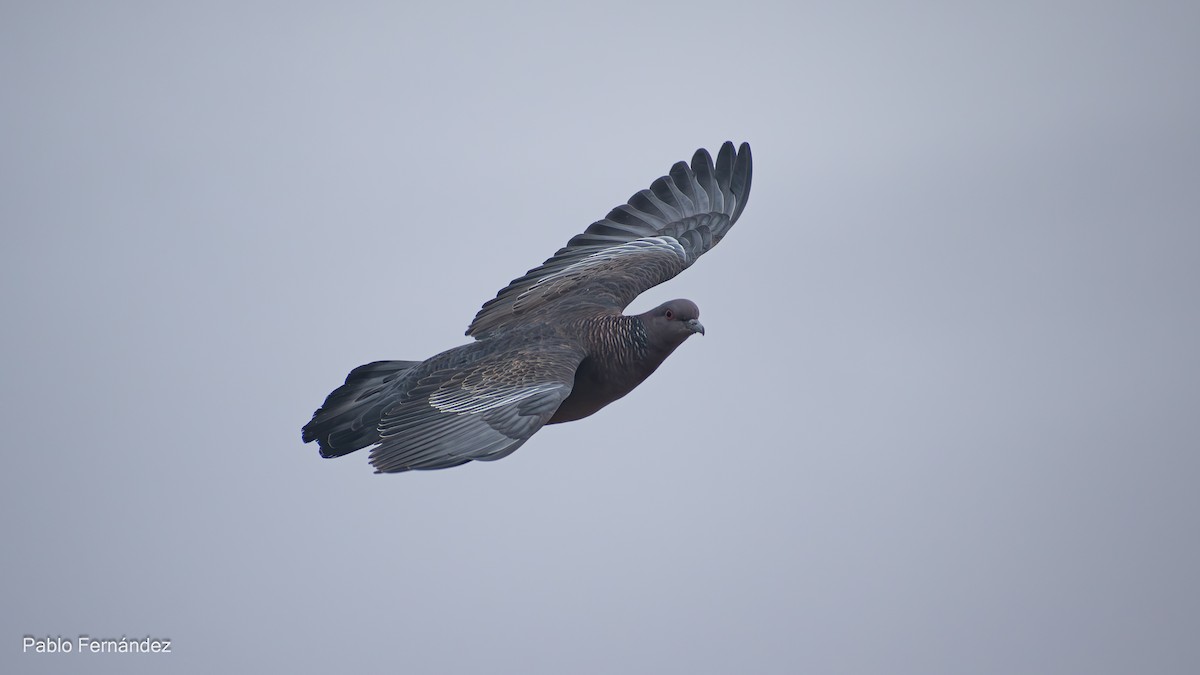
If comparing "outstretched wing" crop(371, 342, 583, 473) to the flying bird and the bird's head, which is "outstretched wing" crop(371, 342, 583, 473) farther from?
the bird's head

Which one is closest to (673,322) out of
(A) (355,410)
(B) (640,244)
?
(B) (640,244)

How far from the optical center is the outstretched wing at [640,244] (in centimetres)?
1627

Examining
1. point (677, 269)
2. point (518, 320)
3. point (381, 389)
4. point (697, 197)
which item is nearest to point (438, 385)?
point (381, 389)

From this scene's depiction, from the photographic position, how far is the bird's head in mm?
14594

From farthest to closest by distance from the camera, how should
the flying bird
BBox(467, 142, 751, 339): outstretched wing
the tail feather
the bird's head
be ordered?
BBox(467, 142, 751, 339): outstretched wing, the bird's head, the tail feather, the flying bird

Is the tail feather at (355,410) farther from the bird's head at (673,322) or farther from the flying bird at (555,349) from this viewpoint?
the bird's head at (673,322)

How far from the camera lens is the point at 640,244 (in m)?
Answer: 17.5

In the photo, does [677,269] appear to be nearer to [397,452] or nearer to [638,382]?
[638,382]

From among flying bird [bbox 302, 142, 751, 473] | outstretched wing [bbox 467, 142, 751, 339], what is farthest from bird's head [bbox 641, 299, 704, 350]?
outstretched wing [bbox 467, 142, 751, 339]

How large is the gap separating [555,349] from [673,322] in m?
1.22

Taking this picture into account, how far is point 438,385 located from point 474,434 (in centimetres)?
137

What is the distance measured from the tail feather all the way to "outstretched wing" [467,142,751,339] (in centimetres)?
128

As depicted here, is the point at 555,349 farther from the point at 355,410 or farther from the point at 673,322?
the point at 355,410

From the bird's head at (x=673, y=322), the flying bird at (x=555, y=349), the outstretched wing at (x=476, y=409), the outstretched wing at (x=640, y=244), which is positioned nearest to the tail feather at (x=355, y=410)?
the flying bird at (x=555, y=349)
